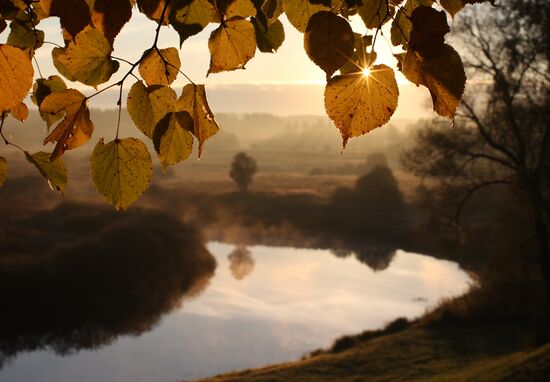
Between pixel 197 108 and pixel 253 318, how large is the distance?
1237 inches

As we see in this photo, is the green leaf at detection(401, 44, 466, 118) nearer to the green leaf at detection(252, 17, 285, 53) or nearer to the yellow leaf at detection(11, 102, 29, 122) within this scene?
the green leaf at detection(252, 17, 285, 53)

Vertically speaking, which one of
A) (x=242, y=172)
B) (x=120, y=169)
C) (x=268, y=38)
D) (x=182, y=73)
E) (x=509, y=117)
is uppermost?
(x=242, y=172)

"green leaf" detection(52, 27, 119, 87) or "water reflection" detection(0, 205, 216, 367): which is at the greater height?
"water reflection" detection(0, 205, 216, 367)

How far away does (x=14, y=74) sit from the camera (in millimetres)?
827

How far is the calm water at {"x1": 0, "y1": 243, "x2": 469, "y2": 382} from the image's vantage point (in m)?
25.1

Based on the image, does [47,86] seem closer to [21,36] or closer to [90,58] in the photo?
[21,36]

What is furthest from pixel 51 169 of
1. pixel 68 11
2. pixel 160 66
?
pixel 68 11

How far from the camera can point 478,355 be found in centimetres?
1518

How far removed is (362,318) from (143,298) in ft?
45.5

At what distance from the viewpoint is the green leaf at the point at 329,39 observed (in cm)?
83

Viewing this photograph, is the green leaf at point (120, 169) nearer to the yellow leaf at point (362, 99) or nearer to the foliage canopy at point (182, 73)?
the foliage canopy at point (182, 73)

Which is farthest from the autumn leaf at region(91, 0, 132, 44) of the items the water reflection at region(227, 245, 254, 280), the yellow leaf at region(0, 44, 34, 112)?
the water reflection at region(227, 245, 254, 280)

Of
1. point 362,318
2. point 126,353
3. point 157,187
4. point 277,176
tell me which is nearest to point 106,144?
point 126,353

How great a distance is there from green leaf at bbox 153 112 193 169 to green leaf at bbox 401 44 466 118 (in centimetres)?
44
